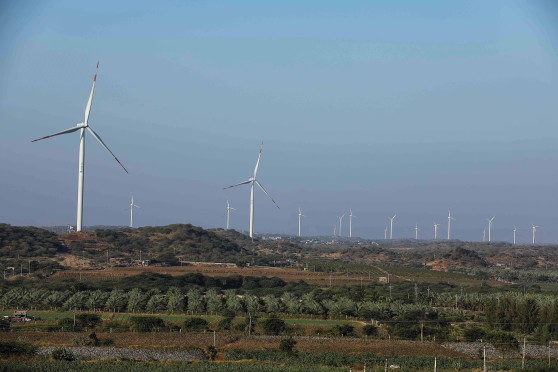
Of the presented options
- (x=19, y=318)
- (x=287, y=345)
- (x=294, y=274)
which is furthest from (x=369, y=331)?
(x=294, y=274)

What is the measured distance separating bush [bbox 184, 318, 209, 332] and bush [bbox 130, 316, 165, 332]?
5.39 feet

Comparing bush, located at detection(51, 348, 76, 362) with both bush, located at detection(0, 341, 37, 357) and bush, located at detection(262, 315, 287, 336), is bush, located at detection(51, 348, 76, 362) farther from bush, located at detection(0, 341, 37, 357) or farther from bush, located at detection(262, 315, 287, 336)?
bush, located at detection(262, 315, 287, 336)

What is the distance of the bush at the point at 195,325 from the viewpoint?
5695 centimetres

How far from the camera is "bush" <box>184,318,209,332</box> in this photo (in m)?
A: 56.9

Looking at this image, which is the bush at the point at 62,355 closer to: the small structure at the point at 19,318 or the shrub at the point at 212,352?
the shrub at the point at 212,352

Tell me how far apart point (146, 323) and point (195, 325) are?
328cm

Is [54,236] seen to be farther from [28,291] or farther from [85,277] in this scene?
[28,291]

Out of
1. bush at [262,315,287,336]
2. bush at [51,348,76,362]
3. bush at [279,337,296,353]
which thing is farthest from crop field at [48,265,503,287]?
bush at [51,348,76,362]

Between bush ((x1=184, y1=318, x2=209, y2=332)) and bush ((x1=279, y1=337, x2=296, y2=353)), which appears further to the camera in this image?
bush ((x1=184, y1=318, x2=209, y2=332))

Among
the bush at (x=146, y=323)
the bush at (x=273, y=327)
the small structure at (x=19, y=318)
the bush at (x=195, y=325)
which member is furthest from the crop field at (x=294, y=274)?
the bush at (x=273, y=327)

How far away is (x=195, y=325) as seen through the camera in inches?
2265

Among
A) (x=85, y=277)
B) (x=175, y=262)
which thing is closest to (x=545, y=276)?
(x=175, y=262)

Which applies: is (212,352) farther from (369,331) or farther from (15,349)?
(369,331)

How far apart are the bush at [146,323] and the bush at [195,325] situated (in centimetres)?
164
